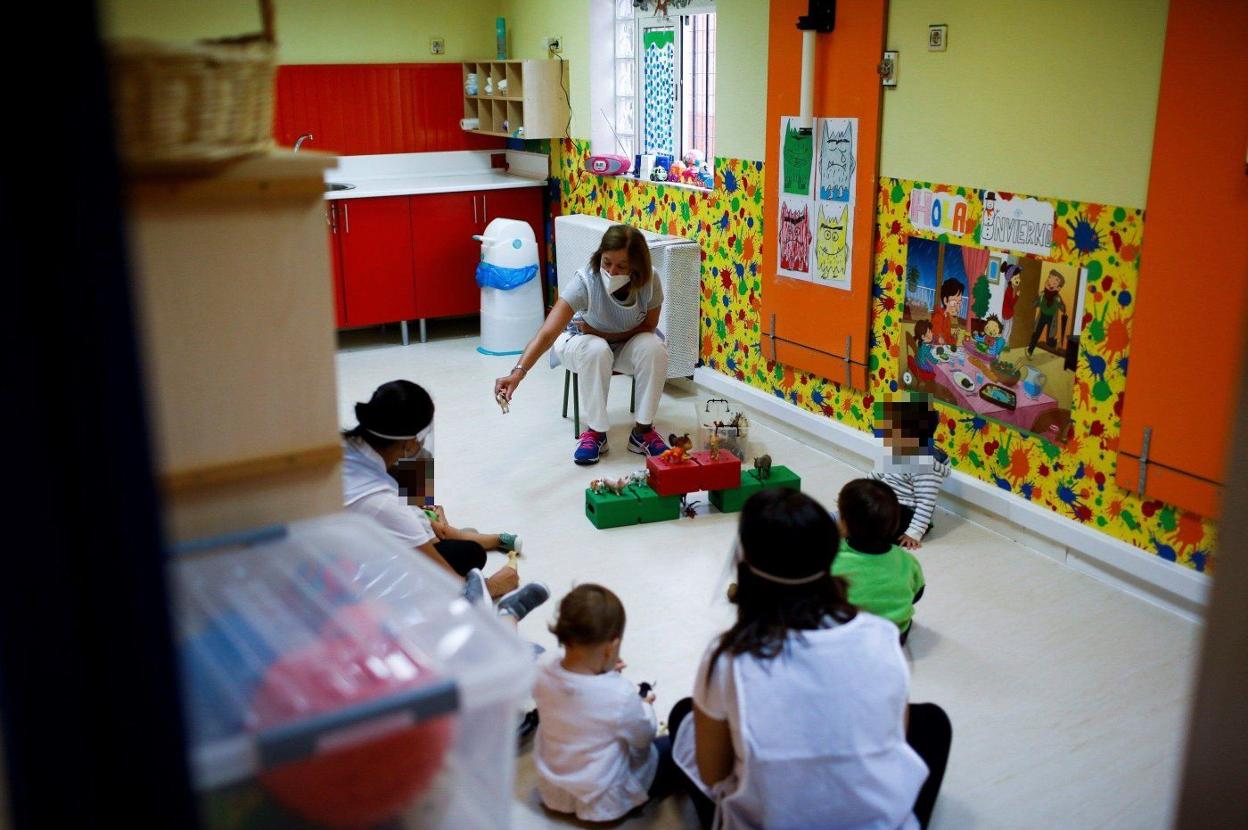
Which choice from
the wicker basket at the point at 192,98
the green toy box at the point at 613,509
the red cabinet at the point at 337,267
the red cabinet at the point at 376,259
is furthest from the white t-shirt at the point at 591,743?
the red cabinet at the point at 376,259

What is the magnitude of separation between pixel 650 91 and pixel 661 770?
4.22m

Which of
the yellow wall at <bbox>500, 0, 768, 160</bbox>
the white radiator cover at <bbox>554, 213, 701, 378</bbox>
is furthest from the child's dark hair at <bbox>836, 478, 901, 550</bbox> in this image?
the white radiator cover at <bbox>554, 213, 701, 378</bbox>

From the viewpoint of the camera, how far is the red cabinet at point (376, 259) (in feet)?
20.5

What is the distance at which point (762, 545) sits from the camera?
6.34 feet

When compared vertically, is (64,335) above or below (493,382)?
above

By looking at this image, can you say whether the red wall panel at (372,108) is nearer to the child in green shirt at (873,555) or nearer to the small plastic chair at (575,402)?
the small plastic chair at (575,402)

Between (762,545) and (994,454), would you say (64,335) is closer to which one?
(762,545)

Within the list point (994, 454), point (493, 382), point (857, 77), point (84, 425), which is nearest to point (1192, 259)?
point (994, 454)

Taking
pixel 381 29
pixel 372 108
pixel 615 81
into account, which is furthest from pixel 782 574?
pixel 381 29

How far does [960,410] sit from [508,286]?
2960 millimetres

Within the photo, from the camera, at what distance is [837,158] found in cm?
438

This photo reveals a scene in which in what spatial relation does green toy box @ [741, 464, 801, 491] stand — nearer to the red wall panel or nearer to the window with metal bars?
the window with metal bars

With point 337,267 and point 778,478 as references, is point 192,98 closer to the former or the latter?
point 778,478

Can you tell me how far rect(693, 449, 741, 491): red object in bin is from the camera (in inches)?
157
